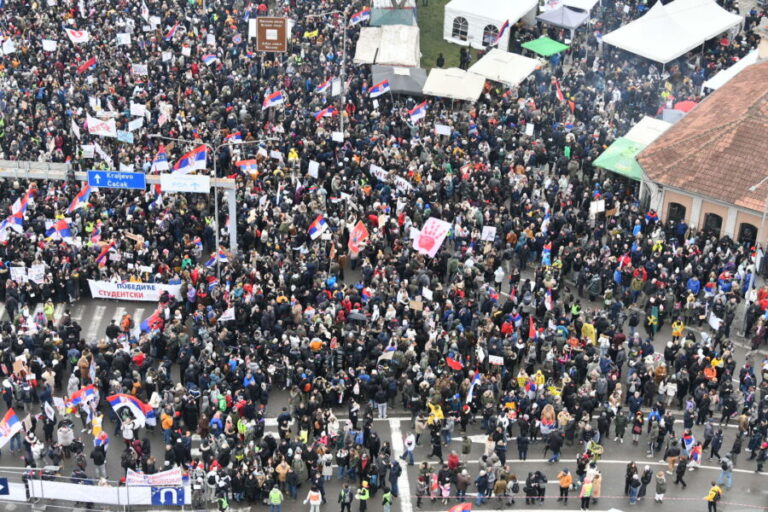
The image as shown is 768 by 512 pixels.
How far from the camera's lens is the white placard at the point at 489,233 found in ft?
150

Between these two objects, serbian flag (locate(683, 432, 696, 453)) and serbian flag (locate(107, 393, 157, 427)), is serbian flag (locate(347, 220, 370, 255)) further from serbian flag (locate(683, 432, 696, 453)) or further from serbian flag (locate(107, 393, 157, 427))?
serbian flag (locate(683, 432, 696, 453))

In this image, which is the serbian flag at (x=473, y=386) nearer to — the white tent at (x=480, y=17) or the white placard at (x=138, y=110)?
the white placard at (x=138, y=110)

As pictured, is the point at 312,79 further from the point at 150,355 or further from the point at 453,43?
the point at 150,355

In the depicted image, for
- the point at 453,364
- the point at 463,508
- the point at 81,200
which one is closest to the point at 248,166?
the point at 81,200

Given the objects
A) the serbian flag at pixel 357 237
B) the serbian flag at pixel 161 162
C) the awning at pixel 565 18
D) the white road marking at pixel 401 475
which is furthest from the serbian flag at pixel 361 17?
the white road marking at pixel 401 475

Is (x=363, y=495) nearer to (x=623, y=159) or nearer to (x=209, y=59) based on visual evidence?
(x=623, y=159)

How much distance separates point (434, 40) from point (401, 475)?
38.2 metres

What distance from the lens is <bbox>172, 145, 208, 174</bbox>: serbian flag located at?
4672cm

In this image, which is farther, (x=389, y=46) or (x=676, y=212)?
(x=389, y=46)

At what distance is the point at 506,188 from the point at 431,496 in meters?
17.8

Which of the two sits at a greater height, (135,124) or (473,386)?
(135,124)

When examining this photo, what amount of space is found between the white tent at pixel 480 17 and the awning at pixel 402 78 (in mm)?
6954

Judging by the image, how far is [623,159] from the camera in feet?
169

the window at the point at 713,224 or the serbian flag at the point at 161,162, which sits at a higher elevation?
the serbian flag at the point at 161,162
